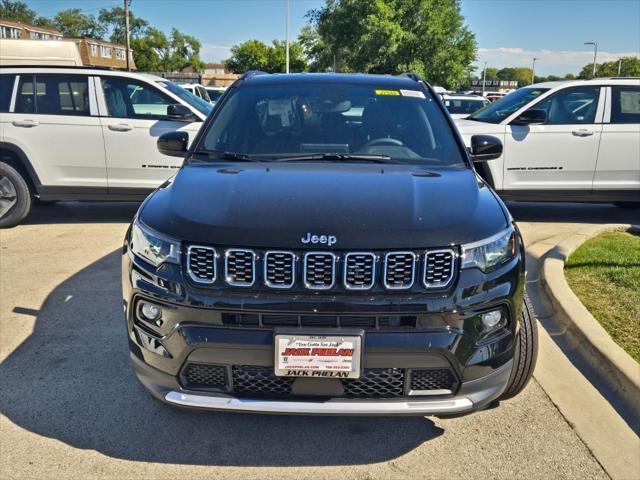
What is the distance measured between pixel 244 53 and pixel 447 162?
310ft

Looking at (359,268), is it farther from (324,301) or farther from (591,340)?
(591,340)

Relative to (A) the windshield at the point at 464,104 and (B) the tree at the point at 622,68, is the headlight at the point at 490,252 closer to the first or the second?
(A) the windshield at the point at 464,104

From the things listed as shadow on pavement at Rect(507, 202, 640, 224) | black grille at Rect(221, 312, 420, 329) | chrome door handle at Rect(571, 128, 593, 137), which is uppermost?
chrome door handle at Rect(571, 128, 593, 137)

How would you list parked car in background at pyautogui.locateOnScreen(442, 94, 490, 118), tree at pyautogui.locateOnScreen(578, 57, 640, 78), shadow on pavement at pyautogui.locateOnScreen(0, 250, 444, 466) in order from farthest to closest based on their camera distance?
tree at pyautogui.locateOnScreen(578, 57, 640, 78) → parked car in background at pyautogui.locateOnScreen(442, 94, 490, 118) → shadow on pavement at pyautogui.locateOnScreen(0, 250, 444, 466)

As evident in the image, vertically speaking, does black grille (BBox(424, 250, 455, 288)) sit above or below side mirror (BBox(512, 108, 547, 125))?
below

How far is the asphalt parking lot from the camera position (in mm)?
2723

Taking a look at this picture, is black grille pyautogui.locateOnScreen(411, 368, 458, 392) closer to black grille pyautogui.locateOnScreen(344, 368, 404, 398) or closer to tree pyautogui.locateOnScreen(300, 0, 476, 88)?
black grille pyautogui.locateOnScreen(344, 368, 404, 398)

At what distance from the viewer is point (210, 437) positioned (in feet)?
9.71

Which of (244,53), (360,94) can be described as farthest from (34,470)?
(244,53)

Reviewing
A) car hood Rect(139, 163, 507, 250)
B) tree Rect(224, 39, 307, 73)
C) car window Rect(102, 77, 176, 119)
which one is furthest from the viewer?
tree Rect(224, 39, 307, 73)

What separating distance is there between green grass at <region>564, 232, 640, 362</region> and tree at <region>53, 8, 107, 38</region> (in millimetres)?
107747

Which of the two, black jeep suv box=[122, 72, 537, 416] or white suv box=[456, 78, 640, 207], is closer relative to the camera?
black jeep suv box=[122, 72, 537, 416]

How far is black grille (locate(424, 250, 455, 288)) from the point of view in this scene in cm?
242

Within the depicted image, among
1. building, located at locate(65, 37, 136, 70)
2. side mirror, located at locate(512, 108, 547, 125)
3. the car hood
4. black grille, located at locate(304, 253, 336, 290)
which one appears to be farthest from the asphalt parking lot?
building, located at locate(65, 37, 136, 70)
